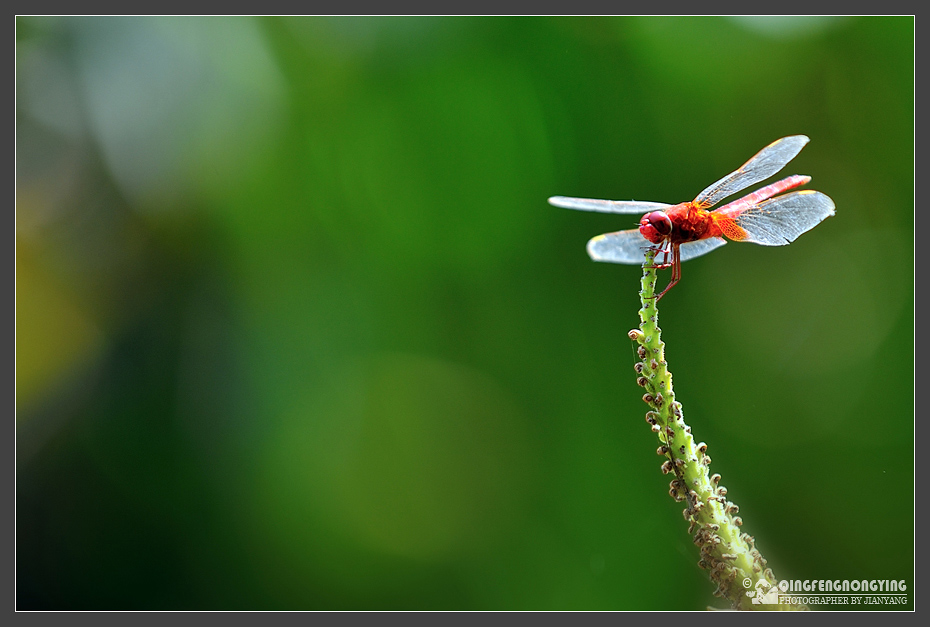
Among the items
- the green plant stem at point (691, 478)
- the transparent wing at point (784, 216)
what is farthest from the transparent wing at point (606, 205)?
the green plant stem at point (691, 478)

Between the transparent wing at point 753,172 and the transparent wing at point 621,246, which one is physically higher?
the transparent wing at point 753,172

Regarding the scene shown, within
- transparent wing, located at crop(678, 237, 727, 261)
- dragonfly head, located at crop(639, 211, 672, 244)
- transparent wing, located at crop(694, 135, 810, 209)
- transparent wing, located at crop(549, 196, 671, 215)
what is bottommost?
transparent wing, located at crop(678, 237, 727, 261)

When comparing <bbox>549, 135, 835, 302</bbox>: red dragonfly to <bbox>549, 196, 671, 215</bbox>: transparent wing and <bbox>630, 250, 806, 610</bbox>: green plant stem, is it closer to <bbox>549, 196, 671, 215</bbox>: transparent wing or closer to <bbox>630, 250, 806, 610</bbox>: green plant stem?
<bbox>549, 196, 671, 215</bbox>: transparent wing

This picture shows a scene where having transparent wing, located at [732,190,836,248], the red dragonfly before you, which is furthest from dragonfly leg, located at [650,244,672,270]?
transparent wing, located at [732,190,836,248]

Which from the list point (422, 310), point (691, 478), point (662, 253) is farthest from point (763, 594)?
point (422, 310)

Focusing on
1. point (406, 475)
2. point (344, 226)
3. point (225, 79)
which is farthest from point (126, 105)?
point (406, 475)

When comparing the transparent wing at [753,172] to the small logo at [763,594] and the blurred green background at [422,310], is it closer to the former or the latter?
the blurred green background at [422,310]
